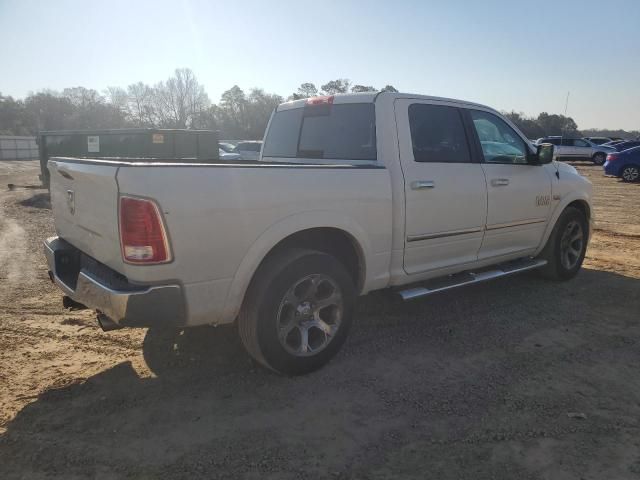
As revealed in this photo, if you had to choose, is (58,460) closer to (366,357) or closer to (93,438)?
(93,438)

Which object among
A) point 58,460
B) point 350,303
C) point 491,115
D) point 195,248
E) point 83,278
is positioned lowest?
point 58,460

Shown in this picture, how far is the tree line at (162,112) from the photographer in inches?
2451

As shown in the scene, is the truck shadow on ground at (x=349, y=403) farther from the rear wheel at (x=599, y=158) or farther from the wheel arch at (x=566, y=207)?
the rear wheel at (x=599, y=158)

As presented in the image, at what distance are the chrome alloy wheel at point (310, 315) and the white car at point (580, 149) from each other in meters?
31.2

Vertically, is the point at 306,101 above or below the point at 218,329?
above

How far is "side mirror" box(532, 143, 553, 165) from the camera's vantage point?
4.96 meters

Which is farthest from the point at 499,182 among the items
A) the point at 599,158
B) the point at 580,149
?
the point at 580,149

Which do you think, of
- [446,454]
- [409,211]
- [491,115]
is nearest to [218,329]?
[409,211]

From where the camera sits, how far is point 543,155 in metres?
4.96

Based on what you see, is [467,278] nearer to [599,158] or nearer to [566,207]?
[566,207]

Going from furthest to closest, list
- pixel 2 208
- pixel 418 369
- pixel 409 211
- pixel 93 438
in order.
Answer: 1. pixel 2 208
2. pixel 409 211
3. pixel 418 369
4. pixel 93 438

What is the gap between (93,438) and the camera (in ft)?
8.89

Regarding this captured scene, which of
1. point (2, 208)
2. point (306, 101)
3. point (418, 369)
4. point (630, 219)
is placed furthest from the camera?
point (2, 208)

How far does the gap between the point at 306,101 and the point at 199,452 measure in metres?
3.28
